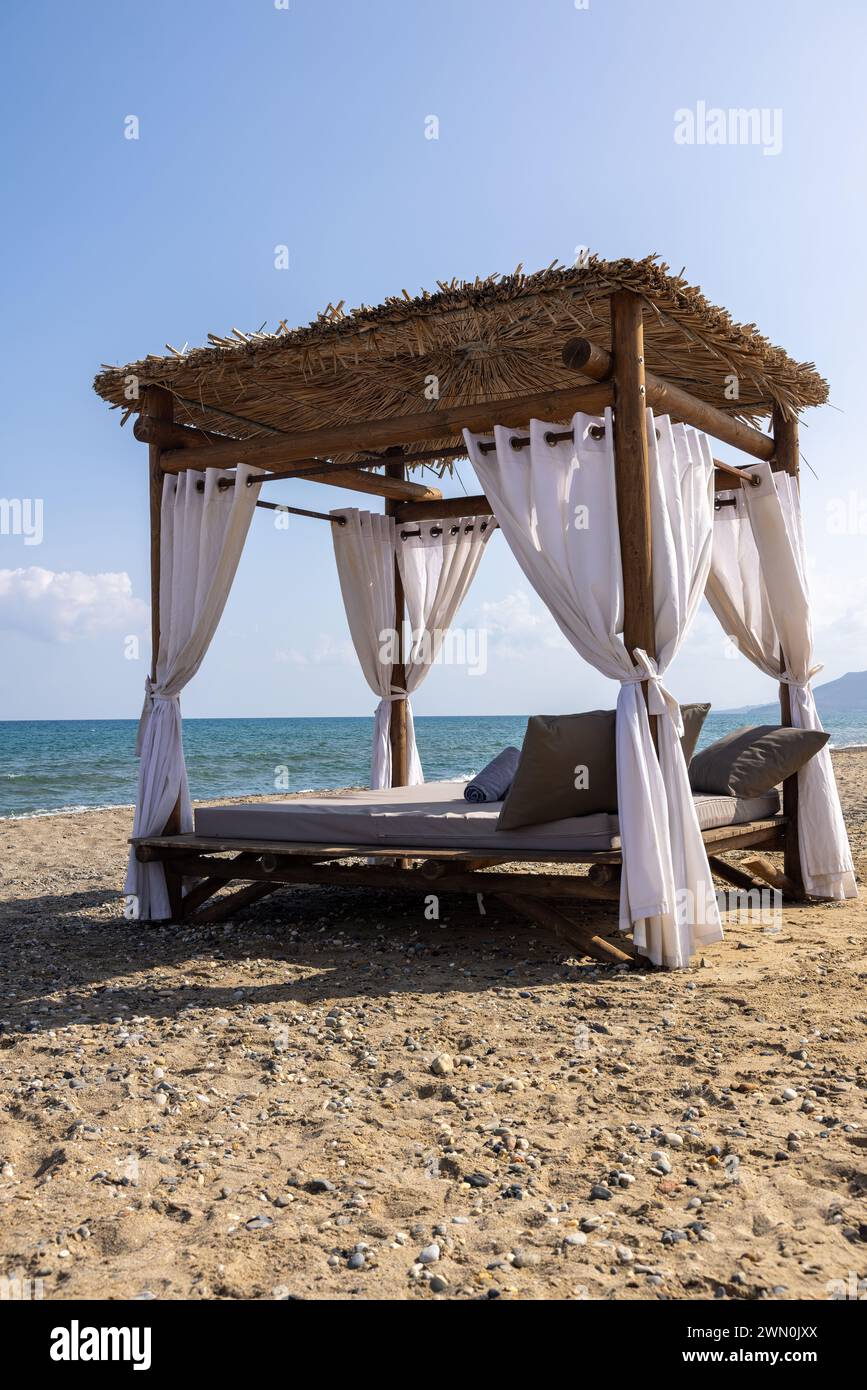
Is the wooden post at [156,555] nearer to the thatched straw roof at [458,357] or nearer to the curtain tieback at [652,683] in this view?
the thatched straw roof at [458,357]

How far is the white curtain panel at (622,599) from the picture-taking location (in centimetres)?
461

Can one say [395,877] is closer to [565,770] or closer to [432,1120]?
[565,770]

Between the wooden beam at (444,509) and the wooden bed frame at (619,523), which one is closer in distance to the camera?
the wooden bed frame at (619,523)

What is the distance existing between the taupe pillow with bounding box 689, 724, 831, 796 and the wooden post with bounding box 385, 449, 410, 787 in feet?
7.60

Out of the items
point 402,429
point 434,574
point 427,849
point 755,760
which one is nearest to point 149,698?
point 427,849

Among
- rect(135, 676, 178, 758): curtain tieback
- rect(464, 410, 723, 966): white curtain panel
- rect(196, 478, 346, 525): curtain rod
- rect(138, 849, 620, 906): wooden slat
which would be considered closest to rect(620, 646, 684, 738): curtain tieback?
rect(464, 410, 723, 966): white curtain panel

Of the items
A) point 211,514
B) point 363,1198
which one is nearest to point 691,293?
point 211,514

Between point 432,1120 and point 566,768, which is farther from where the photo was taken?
point 566,768

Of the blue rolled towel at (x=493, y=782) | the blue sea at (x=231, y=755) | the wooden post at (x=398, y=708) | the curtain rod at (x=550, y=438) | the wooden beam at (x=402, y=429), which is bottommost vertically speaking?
the blue sea at (x=231, y=755)

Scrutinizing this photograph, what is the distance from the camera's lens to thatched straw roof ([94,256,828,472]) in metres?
4.66

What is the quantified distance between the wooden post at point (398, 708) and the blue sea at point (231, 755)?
5.04 metres

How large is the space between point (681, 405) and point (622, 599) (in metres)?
1.15

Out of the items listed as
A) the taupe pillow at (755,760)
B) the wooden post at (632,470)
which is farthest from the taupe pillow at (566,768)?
the taupe pillow at (755,760)

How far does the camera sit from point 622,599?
4.82m
